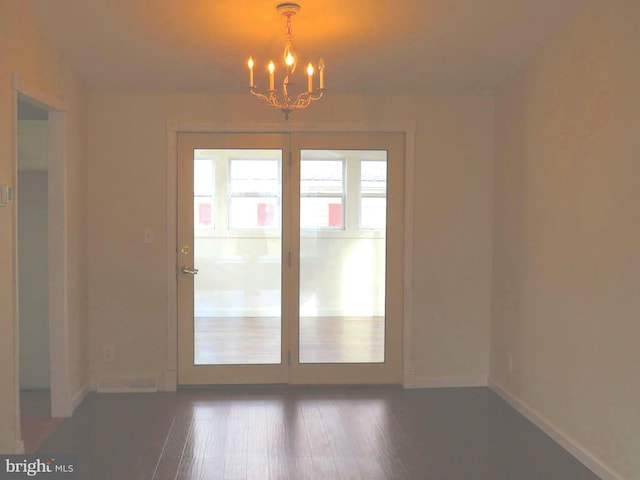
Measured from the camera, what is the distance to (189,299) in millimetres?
5137

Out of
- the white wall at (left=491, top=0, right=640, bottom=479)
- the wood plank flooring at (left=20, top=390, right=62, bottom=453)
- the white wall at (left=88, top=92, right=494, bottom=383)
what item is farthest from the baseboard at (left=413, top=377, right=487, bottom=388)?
the wood plank flooring at (left=20, top=390, right=62, bottom=453)

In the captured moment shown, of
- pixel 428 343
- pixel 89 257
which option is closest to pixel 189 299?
pixel 89 257

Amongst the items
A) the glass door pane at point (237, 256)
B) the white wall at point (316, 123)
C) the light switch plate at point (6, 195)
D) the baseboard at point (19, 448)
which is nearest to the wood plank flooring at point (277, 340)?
the glass door pane at point (237, 256)

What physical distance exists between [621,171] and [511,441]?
1.76 meters

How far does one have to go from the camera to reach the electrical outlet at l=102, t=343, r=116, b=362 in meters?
5.07

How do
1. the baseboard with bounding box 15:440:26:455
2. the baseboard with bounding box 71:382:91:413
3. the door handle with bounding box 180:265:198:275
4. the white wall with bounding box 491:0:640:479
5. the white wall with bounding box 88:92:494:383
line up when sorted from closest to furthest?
the white wall with bounding box 491:0:640:479 → the baseboard with bounding box 15:440:26:455 → the baseboard with bounding box 71:382:91:413 → the white wall with bounding box 88:92:494:383 → the door handle with bounding box 180:265:198:275

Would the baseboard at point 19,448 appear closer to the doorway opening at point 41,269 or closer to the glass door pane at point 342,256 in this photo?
the doorway opening at point 41,269

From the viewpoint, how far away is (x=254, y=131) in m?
5.11

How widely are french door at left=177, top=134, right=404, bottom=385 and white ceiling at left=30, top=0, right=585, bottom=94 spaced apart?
559 mm

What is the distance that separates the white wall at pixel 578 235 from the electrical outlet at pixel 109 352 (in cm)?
296

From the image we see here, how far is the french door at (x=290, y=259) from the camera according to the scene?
16.9 feet

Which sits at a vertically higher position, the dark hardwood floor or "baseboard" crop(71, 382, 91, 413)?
"baseboard" crop(71, 382, 91, 413)

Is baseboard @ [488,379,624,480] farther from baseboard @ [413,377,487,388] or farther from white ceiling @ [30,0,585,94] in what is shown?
white ceiling @ [30,0,585,94]

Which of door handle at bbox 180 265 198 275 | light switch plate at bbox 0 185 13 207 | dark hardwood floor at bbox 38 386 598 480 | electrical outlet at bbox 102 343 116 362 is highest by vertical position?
light switch plate at bbox 0 185 13 207
